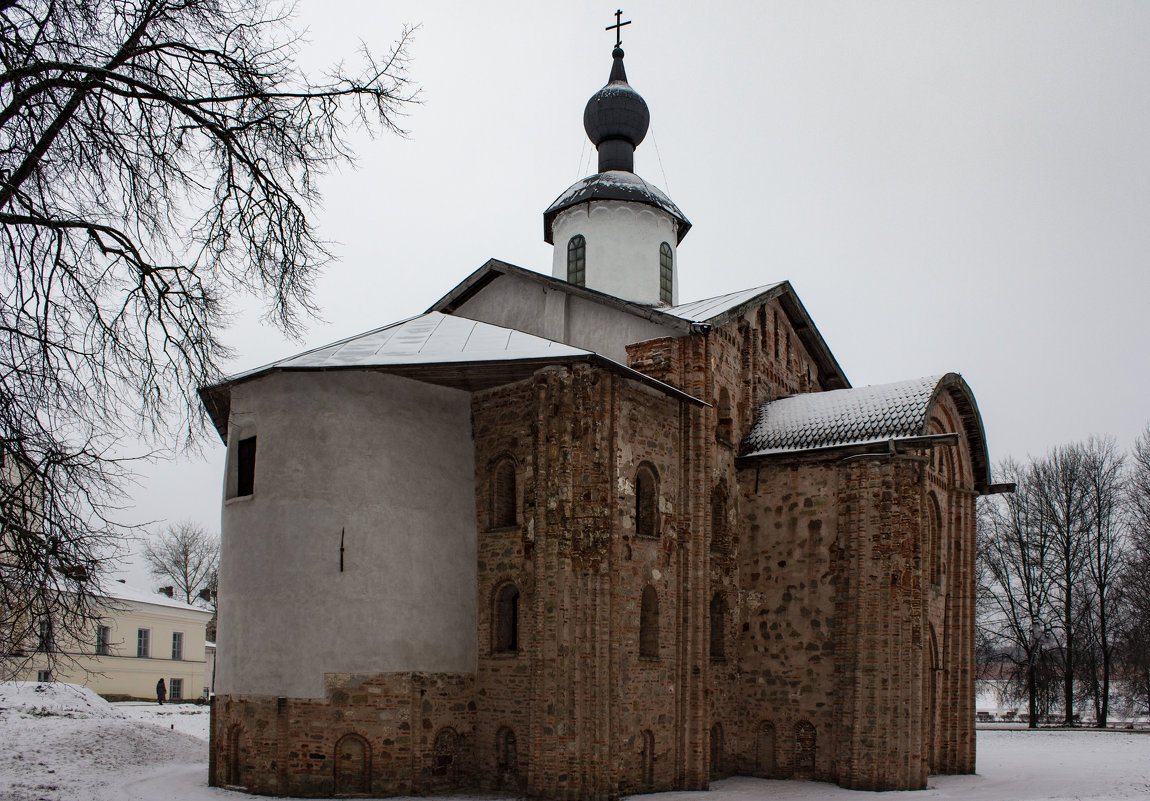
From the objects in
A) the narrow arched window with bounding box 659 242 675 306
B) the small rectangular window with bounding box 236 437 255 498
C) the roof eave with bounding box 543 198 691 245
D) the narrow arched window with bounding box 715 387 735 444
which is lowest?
the small rectangular window with bounding box 236 437 255 498

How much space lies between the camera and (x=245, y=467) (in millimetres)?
14727

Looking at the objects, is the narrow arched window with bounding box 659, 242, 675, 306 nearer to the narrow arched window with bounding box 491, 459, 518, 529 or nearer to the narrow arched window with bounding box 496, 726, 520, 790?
the narrow arched window with bounding box 491, 459, 518, 529

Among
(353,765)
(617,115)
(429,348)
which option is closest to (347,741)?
(353,765)

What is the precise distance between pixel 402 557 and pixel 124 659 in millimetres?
21953

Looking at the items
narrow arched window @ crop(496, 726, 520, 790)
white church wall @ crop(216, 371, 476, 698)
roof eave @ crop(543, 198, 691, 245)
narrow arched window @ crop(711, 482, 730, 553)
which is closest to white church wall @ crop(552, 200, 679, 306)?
roof eave @ crop(543, 198, 691, 245)

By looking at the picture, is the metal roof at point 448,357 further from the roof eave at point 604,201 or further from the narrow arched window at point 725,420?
the roof eave at point 604,201

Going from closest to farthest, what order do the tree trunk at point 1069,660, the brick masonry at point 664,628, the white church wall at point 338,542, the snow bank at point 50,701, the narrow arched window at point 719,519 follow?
the brick masonry at point 664,628
the white church wall at point 338,542
the narrow arched window at point 719,519
the snow bank at point 50,701
the tree trunk at point 1069,660

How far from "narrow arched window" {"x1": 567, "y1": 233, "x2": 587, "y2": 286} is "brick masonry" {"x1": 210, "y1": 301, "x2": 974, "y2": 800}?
4.01 m

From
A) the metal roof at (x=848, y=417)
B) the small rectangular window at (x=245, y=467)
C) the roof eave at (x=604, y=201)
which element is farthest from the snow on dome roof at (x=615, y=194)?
the small rectangular window at (x=245, y=467)

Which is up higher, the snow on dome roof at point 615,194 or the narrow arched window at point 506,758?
the snow on dome roof at point 615,194

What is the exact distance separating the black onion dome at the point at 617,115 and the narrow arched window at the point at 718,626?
35.2 feet

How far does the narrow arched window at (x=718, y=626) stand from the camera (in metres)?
16.5

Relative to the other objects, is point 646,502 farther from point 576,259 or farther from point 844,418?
point 576,259

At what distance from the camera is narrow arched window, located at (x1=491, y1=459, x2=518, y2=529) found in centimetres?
1493
